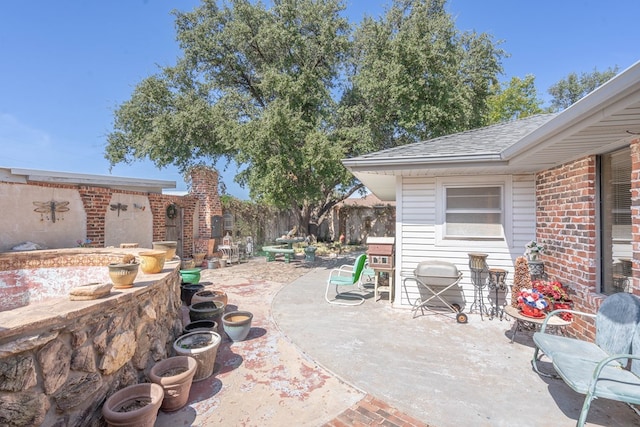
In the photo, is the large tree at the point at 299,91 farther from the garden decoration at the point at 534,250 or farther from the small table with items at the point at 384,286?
the garden decoration at the point at 534,250

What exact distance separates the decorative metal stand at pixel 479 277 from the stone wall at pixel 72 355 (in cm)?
482

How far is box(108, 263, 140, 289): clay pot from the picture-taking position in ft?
9.21

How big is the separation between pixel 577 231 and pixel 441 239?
6.32 ft

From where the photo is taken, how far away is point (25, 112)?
473 inches

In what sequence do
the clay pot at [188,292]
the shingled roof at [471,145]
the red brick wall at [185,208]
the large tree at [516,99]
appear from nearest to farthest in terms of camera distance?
the shingled roof at [471,145] → the clay pot at [188,292] → the red brick wall at [185,208] → the large tree at [516,99]

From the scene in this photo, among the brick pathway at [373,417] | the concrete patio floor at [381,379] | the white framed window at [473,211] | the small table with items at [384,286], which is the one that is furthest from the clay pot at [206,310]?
the white framed window at [473,211]

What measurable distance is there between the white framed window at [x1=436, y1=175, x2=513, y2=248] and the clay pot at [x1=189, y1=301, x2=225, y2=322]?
400 cm

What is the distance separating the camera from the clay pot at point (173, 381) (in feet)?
8.63

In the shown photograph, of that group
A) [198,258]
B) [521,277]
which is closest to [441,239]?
[521,277]

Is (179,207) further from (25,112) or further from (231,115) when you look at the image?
(25,112)

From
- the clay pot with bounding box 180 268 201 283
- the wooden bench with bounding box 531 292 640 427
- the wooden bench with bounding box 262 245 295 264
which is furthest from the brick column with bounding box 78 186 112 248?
the wooden bench with bounding box 531 292 640 427

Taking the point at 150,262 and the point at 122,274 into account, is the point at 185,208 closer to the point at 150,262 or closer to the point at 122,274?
the point at 150,262

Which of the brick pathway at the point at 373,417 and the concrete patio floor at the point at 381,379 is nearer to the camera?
the brick pathway at the point at 373,417

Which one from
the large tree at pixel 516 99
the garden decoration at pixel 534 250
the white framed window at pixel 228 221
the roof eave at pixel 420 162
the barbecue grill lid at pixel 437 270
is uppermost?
the large tree at pixel 516 99
